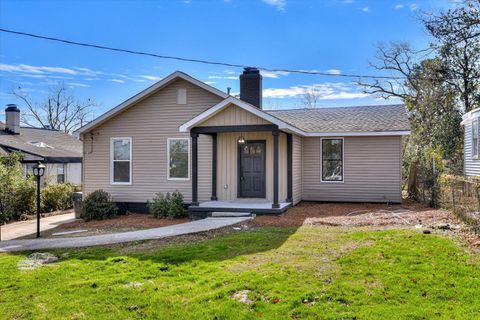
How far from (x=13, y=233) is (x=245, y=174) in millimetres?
6982

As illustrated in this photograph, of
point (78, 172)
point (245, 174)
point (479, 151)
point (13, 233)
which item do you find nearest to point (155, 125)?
point (245, 174)

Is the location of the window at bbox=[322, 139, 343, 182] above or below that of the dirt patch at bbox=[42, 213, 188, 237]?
above

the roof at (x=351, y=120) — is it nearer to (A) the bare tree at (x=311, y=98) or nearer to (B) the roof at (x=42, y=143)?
(B) the roof at (x=42, y=143)

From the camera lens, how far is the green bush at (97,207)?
12.9m

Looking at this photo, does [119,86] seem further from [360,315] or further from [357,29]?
[360,315]

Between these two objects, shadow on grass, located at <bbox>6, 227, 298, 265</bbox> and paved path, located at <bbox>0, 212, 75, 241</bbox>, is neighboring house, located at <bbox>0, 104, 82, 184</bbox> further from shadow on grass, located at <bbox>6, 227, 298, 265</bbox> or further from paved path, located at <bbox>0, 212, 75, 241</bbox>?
shadow on grass, located at <bbox>6, 227, 298, 265</bbox>

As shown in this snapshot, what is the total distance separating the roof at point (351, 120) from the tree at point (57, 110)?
28.5 metres

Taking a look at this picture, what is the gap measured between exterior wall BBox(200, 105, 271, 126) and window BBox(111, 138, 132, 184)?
13.3ft

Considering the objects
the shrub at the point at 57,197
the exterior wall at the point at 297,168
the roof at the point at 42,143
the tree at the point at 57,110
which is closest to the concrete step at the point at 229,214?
the exterior wall at the point at 297,168

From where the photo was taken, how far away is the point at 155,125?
13.7m

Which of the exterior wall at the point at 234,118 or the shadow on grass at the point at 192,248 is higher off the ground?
the exterior wall at the point at 234,118

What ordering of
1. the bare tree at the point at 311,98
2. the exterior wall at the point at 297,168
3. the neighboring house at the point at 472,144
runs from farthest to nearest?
the bare tree at the point at 311,98
the neighboring house at the point at 472,144
the exterior wall at the point at 297,168

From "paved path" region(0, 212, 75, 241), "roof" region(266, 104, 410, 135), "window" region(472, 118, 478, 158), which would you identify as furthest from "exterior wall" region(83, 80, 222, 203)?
"window" region(472, 118, 478, 158)

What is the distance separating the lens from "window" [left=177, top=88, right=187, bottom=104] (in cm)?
1345
